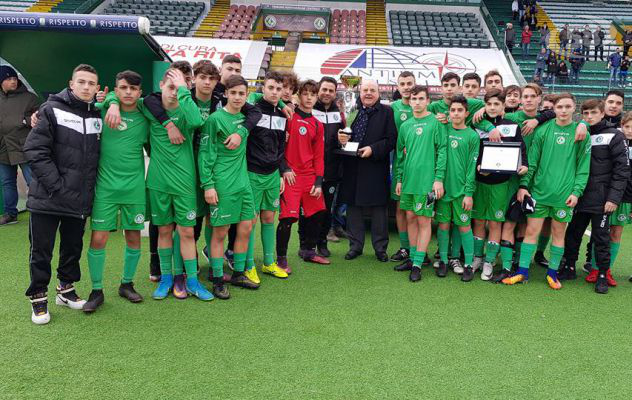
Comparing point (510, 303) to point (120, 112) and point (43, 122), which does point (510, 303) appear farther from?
point (43, 122)

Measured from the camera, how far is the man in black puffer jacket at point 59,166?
3105 millimetres

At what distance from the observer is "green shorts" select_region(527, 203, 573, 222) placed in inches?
165

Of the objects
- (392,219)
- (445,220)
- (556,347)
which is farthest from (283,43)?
(556,347)

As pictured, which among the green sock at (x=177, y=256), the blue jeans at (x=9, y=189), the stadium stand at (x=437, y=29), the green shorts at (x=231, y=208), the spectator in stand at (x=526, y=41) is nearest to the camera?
the green shorts at (x=231, y=208)

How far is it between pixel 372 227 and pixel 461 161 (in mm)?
1229

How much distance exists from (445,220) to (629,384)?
78.6 inches

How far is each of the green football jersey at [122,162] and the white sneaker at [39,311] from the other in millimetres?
752

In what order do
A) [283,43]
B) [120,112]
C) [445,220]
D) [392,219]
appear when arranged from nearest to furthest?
1. [120,112]
2. [445,220]
3. [392,219]
4. [283,43]

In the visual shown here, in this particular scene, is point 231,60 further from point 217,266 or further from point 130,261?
point 130,261

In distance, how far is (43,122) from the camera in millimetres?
3121

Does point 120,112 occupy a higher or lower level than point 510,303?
higher

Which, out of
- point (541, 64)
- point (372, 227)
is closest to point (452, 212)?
point (372, 227)

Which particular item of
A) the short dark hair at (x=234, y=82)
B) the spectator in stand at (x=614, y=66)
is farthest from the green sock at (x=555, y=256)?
the spectator in stand at (x=614, y=66)

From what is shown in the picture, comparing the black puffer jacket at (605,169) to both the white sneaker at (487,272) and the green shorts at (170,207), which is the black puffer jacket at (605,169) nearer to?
the white sneaker at (487,272)
